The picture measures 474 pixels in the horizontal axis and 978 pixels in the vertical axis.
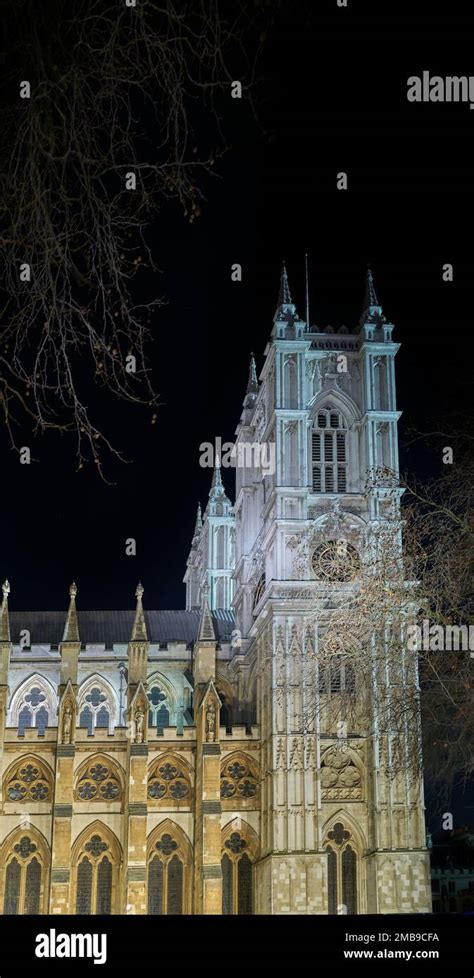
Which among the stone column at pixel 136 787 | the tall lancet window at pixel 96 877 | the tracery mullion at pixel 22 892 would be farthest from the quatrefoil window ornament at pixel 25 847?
the stone column at pixel 136 787

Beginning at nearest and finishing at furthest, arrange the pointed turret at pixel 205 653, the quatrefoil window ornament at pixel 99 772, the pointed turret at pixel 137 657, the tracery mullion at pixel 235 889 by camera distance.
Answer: the tracery mullion at pixel 235 889, the quatrefoil window ornament at pixel 99 772, the pointed turret at pixel 137 657, the pointed turret at pixel 205 653

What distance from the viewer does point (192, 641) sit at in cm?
5538

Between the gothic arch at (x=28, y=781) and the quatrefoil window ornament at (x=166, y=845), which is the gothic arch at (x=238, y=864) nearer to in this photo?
the quatrefoil window ornament at (x=166, y=845)

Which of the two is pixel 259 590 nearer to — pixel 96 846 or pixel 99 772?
pixel 99 772

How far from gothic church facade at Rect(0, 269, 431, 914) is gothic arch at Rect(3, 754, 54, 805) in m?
0.06

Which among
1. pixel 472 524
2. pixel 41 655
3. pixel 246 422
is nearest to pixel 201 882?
pixel 41 655

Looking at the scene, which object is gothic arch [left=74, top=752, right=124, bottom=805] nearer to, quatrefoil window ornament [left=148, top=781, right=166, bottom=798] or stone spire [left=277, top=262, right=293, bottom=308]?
quatrefoil window ornament [left=148, top=781, right=166, bottom=798]

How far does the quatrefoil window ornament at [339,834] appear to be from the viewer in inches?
1724

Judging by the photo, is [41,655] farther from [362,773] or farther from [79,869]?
[362,773]

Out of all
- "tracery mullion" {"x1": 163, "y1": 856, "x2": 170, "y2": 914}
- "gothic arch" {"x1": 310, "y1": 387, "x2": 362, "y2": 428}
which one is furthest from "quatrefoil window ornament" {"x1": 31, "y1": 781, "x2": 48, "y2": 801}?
"gothic arch" {"x1": 310, "y1": 387, "x2": 362, "y2": 428}

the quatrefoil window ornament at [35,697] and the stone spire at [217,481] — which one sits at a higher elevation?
the stone spire at [217,481]

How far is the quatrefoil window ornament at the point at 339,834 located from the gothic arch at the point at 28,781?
1102 centimetres

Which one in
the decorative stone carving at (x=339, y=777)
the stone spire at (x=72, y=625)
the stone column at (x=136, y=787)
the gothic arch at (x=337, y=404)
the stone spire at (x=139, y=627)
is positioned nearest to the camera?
the stone column at (x=136, y=787)

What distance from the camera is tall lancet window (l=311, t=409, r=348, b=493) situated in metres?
48.7
